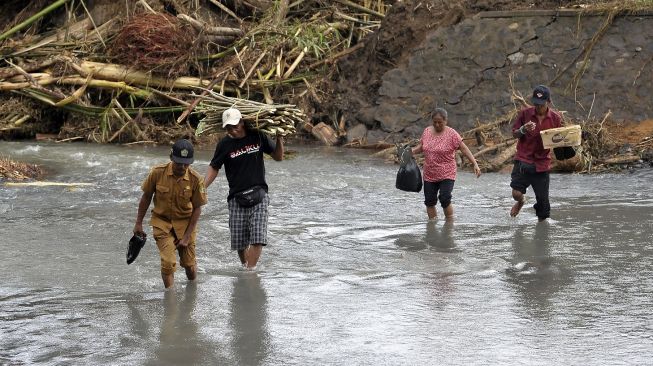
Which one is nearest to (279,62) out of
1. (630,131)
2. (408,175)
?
(630,131)

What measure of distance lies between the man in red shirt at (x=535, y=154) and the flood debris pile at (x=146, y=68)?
8149mm

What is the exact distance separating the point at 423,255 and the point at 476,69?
878 centimetres

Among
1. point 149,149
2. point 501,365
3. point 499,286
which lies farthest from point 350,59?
point 501,365

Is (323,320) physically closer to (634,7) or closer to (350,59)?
(634,7)

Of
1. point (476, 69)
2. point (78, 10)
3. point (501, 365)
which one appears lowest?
point (501, 365)

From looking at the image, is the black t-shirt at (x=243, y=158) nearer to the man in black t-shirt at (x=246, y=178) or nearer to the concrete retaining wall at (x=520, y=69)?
the man in black t-shirt at (x=246, y=178)

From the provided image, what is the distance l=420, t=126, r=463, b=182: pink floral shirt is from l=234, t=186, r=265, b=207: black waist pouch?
2848 mm

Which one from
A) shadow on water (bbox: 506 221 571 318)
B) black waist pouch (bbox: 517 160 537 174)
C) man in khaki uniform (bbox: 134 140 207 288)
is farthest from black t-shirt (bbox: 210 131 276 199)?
black waist pouch (bbox: 517 160 537 174)

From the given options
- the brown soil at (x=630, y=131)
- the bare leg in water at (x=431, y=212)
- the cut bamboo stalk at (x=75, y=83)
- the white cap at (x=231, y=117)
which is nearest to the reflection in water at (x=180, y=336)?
the white cap at (x=231, y=117)

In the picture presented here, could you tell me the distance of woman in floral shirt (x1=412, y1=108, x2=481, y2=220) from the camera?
425 inches

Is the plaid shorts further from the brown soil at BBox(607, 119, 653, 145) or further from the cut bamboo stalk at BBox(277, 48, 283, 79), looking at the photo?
the cut bamboo stalk at BBox(277, 48, 283, 79)

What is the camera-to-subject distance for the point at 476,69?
693 inches

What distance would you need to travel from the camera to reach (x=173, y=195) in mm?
7730

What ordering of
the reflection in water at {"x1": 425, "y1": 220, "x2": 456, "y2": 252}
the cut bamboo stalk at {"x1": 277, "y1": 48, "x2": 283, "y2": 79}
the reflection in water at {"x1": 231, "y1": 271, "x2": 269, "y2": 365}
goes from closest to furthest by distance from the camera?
the reflection in water at {"x1": 231, "y1": 271, "x2": 269, "y2": 365} → the reflection in water at {"x1": 425, "y1": 220, "x2": 456, "y2": 252} → the cut bamboo stalk at {"x1": 277, "y1": 48, "x2": 283, "y2": 79}
